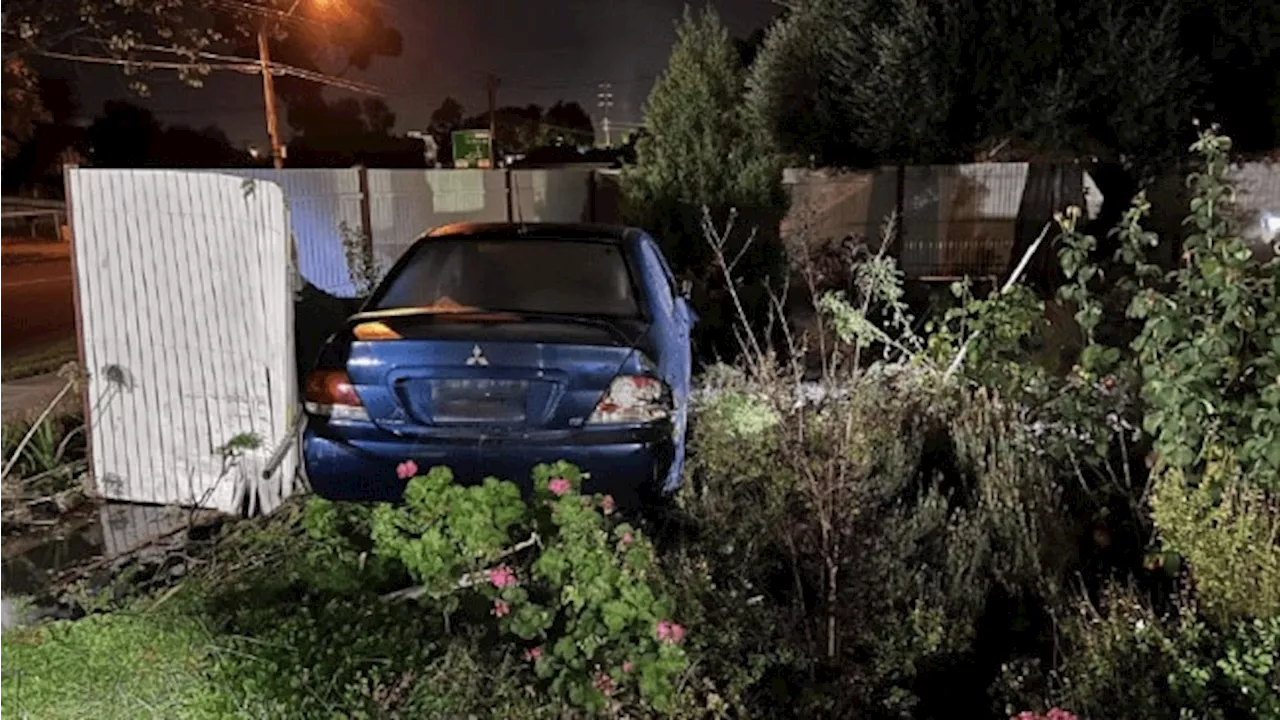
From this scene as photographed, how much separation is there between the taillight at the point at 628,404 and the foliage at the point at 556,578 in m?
0.98

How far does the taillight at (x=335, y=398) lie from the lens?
4.70 meters

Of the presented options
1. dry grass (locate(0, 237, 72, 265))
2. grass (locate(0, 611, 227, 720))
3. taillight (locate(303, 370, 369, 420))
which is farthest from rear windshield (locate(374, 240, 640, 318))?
dry grass (locate(0, 237, 72, 265))

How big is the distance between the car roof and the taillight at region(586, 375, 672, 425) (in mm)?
1296

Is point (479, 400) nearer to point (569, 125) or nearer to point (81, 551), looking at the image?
point (81, 551)

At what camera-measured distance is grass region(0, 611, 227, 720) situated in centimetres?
271

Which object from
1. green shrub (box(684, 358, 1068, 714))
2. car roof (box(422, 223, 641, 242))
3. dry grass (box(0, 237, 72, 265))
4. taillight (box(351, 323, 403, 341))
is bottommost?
dry grass (box(0, 237, 72, 265))

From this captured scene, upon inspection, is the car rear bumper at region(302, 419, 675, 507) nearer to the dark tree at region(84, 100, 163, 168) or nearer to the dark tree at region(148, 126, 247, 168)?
the dark tree at region(148, 126, 247, 168)

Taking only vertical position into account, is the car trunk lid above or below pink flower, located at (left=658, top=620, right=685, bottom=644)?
above

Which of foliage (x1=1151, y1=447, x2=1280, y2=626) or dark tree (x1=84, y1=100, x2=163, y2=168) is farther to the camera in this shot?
dark tree (x1=84, y1=100, x2=163, y2=168)

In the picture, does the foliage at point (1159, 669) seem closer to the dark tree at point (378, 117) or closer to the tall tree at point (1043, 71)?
the tall tree at point (1043, 71)

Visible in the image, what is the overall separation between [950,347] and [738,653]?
10.2ft

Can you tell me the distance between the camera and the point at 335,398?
4719 millimetres

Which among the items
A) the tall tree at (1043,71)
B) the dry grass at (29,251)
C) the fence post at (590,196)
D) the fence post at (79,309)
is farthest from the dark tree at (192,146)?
the fence post at (79,309)

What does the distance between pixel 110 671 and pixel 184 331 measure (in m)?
2.85
